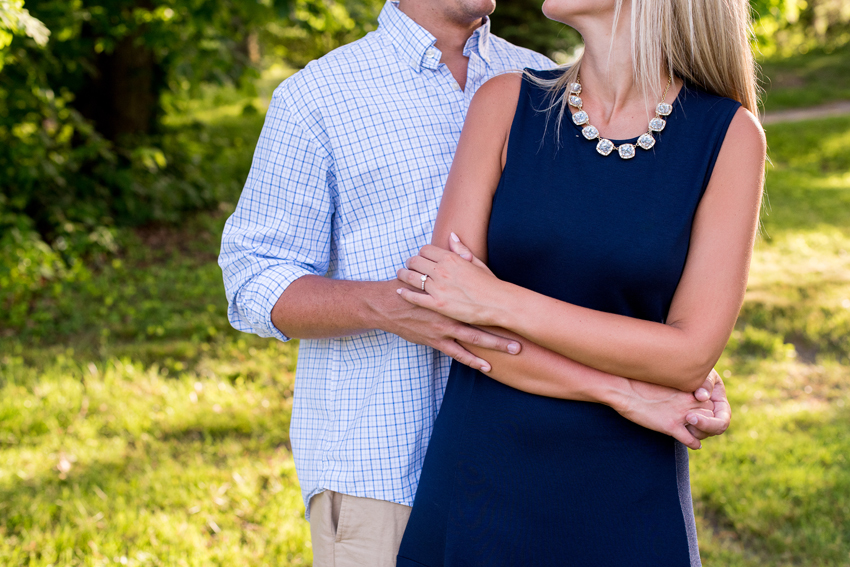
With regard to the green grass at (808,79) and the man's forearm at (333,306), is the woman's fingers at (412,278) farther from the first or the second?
the green grass at (808,79)

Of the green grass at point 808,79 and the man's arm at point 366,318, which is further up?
the man's arm at point 366,318

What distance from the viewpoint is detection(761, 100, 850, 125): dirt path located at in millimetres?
16859

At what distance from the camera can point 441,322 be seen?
5.41ft

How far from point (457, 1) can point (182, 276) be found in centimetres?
528

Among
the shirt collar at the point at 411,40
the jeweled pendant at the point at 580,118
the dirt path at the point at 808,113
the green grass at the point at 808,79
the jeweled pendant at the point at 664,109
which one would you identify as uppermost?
the shirt collar at the point at 411,40

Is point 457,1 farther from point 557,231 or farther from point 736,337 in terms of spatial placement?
point 736,337

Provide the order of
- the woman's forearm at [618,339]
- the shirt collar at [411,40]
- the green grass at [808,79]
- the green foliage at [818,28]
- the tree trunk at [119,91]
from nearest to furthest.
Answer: the woman's forearm at [618,339] < the shirt collar at [411,40] < the tree trunk at [119,91] < the green grass at [808,79] < the green foliage at [818,28]

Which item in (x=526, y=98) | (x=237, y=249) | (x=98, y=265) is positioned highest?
(x=526, y=98)

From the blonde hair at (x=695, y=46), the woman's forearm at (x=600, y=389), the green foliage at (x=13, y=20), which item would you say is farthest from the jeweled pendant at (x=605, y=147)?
the green foliage at (x=13, y=20)

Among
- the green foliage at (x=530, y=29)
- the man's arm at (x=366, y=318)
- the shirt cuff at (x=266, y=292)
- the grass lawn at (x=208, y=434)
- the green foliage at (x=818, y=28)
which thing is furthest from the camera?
the green foliage at (x=818, y=28)

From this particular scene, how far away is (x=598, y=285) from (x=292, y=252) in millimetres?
768

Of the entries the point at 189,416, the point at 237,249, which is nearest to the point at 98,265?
the point at 189,416

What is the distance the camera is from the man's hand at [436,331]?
161 cm

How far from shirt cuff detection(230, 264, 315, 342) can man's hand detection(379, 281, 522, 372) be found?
0.84 feet
